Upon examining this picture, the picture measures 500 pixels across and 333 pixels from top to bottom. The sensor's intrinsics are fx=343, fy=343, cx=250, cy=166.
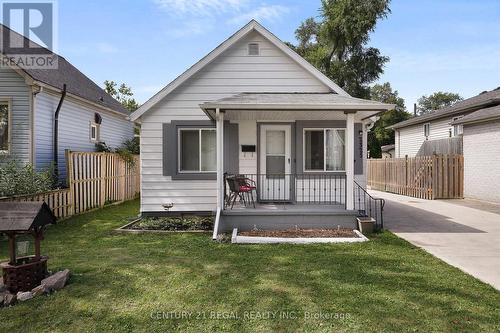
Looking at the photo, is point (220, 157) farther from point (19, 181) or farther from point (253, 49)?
point (19, 181)

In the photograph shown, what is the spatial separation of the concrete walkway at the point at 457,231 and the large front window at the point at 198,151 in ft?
17.4

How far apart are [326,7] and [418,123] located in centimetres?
1146

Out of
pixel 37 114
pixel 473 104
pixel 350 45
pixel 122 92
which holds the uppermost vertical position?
pixel 350 45

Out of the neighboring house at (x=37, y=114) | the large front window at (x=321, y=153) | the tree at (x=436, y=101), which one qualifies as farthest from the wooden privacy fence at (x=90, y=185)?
the tree at (x=436, y=101)

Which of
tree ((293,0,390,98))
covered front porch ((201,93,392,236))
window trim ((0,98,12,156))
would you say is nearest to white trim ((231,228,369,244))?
covered front porch ((201,93,392,236))

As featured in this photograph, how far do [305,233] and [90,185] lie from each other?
8067mm

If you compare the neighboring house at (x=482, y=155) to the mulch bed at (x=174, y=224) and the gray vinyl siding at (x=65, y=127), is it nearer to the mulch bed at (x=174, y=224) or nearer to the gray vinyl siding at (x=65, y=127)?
the mulch bed at (x=174, y=224)

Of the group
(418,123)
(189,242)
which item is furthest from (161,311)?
(418,123)

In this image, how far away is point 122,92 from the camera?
33.6m

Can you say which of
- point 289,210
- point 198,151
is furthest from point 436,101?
point 289,210

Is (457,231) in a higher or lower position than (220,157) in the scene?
lower

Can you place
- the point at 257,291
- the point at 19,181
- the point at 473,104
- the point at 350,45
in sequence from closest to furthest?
the point at 257,291 → the point at 19,181 → the point at 473,104 → the point at 350,45

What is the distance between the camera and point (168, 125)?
393 inches

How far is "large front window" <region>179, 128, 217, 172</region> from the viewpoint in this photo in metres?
10.1
